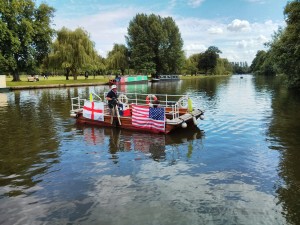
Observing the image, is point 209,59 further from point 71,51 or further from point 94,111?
point 94,111

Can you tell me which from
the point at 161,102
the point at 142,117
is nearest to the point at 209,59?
the point at 161,102

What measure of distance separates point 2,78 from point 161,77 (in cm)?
5563

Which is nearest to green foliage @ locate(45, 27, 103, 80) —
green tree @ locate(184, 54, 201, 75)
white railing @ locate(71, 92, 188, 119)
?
white railing @ locate(71, 92, 188, 119)

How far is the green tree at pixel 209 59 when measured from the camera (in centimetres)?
16312

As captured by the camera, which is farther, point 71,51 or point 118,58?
point 118,58

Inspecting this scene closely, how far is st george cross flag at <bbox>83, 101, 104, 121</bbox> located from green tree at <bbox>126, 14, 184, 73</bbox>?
236 feet

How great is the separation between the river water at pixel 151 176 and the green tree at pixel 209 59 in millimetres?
150552

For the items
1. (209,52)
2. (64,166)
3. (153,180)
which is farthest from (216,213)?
(209,52)

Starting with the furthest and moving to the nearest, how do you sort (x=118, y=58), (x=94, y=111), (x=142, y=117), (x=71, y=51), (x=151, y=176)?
1. (x=118, y=58)
2. (x=71, y=51)
3. (x=94, y=111)
4. (x=142, y=117)
5. (x=151, y=176)

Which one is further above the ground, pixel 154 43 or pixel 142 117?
pixel 154 43

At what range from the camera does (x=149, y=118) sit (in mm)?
16109

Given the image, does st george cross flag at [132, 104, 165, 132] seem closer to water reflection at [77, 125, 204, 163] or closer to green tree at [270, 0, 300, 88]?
water reflection at [77, 125, 204, 163]

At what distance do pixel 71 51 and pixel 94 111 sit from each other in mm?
50823

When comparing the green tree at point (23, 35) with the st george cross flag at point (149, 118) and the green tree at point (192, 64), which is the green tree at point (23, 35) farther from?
the green tree at point (192, 64)
